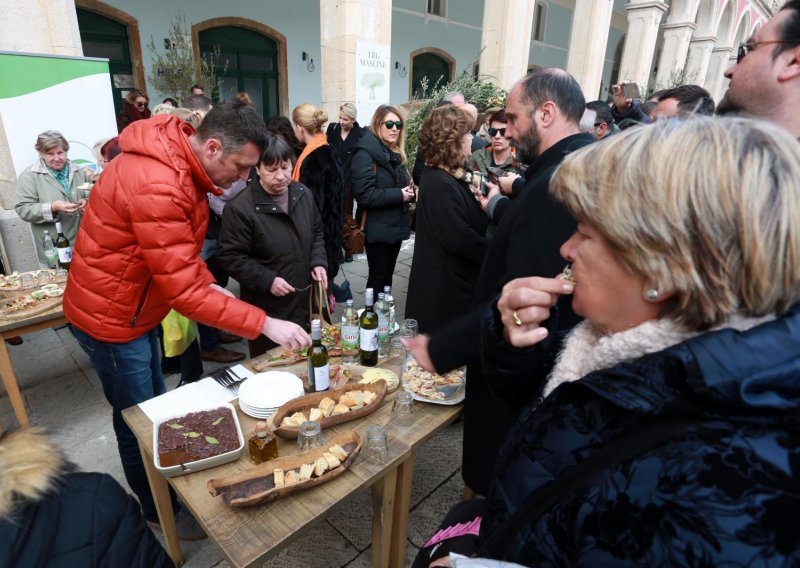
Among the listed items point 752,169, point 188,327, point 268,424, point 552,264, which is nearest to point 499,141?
point 552,264

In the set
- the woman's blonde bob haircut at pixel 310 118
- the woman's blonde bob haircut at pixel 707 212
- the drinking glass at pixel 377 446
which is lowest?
the drinking glass at pixel 377 446

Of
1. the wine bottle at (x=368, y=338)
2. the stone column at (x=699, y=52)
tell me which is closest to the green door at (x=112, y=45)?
the wine bottle at (x=368, y=338)

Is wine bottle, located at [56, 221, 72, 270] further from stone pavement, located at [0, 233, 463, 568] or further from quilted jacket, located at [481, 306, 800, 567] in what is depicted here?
quilted jacket, located at [481, 306, 800, 567]

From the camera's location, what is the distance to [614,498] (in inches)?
28.7

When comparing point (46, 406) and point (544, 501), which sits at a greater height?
point (544, 501)

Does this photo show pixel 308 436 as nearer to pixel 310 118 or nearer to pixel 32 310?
pixel 32 310

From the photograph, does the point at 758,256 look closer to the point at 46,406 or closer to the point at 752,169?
the point at 752,169

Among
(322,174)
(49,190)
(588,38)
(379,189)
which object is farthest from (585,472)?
(588,38)

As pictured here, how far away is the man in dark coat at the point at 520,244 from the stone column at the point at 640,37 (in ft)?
44.9

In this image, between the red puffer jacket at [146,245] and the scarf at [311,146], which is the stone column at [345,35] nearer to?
the scarf at [311,146]

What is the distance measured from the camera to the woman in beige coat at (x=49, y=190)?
378 cm

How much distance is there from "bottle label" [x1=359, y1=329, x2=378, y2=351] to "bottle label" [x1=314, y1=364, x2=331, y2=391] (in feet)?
1.04

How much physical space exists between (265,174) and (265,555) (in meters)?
2.19

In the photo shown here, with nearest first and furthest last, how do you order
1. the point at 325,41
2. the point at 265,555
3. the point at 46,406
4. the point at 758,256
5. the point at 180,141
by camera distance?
the point at 758,256
the point at 265,555
the point at 180,141
the point at 46,406
the point at 325,41
